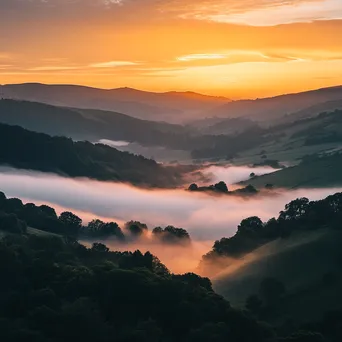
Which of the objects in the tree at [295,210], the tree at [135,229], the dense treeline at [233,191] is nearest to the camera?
the tree at [295,210]

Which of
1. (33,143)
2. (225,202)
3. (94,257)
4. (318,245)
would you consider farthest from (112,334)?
(33,143)

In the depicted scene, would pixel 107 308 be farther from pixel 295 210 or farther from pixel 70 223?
pixel 70 223

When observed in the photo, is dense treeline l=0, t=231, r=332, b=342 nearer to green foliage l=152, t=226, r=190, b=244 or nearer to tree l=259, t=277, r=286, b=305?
tree l=259, t=277, r=286, b=305

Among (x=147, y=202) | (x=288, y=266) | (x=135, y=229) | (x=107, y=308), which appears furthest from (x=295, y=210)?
(x=147, y=202)

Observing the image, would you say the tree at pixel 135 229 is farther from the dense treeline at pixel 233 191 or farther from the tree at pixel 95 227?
the dense treeline at pixel 233 191

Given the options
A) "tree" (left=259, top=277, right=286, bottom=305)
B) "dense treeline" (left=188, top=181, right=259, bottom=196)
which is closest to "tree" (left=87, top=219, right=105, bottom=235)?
"tree" (left=259, top=277, right=286, bottom=305)

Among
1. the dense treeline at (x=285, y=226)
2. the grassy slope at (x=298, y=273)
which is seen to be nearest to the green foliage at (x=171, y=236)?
the dense treeline at (x=285, y=226)
